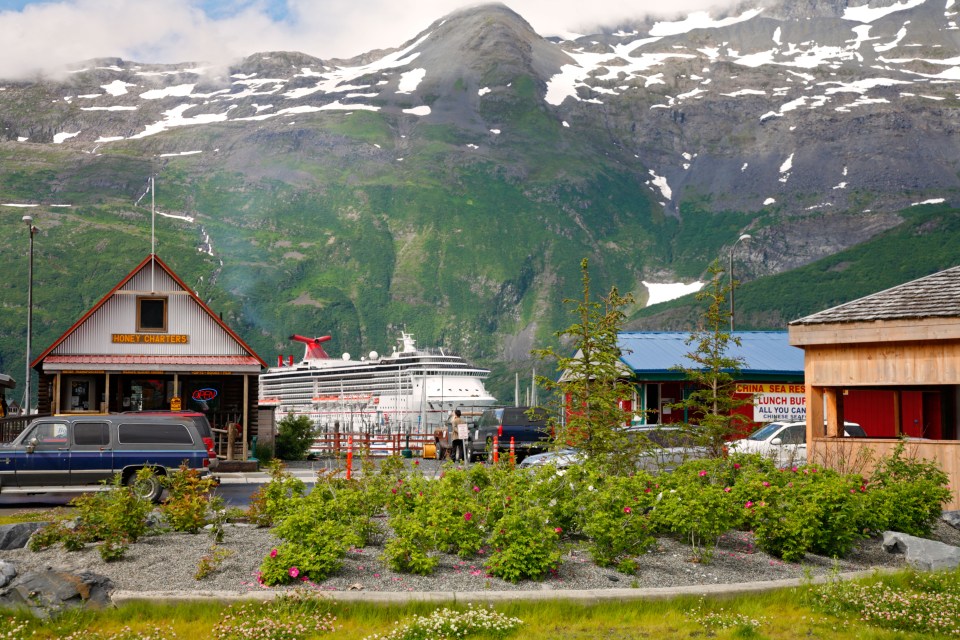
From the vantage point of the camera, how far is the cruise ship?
135 m

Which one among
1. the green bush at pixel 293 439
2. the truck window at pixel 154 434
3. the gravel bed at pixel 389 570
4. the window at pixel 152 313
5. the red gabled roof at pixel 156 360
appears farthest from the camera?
the green bush at pixel 293 439

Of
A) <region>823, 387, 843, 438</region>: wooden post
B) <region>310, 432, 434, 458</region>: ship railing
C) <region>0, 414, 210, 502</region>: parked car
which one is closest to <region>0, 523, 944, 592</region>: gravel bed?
<region>823, 387, 843, 438</region>: wooden post

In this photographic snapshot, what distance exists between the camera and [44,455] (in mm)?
21078

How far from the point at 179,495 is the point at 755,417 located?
86.0 ft

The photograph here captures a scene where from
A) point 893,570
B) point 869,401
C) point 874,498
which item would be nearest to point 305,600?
point 893,570

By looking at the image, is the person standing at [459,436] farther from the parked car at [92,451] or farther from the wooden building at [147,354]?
the parked car at [92,451]

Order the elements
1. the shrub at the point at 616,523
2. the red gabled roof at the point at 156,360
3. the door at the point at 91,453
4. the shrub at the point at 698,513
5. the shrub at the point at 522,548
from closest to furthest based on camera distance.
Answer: the shrub at the point at 522,548 < the shrub at the point at 616,523 < the shrub at the point at 698,513 < the door at the point at 91,453 < the red gabled roof at the point at 156,360

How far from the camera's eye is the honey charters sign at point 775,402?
35.9m

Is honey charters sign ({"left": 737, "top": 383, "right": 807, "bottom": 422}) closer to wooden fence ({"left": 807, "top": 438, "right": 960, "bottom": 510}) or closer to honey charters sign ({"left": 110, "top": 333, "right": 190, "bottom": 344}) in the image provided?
wooden fence ({"left": 807, "top": 438, "right": 960, "bottom": 510})

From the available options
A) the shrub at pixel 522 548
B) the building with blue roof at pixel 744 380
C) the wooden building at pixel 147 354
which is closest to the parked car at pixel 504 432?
the building with blue roof at pixel 744 380

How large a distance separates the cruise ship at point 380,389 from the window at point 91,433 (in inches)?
4221

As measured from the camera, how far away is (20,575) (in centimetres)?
1012

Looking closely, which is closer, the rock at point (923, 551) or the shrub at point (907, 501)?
the rock at point (923, 551)

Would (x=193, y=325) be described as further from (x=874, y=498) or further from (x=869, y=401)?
(x=874, y=498)
